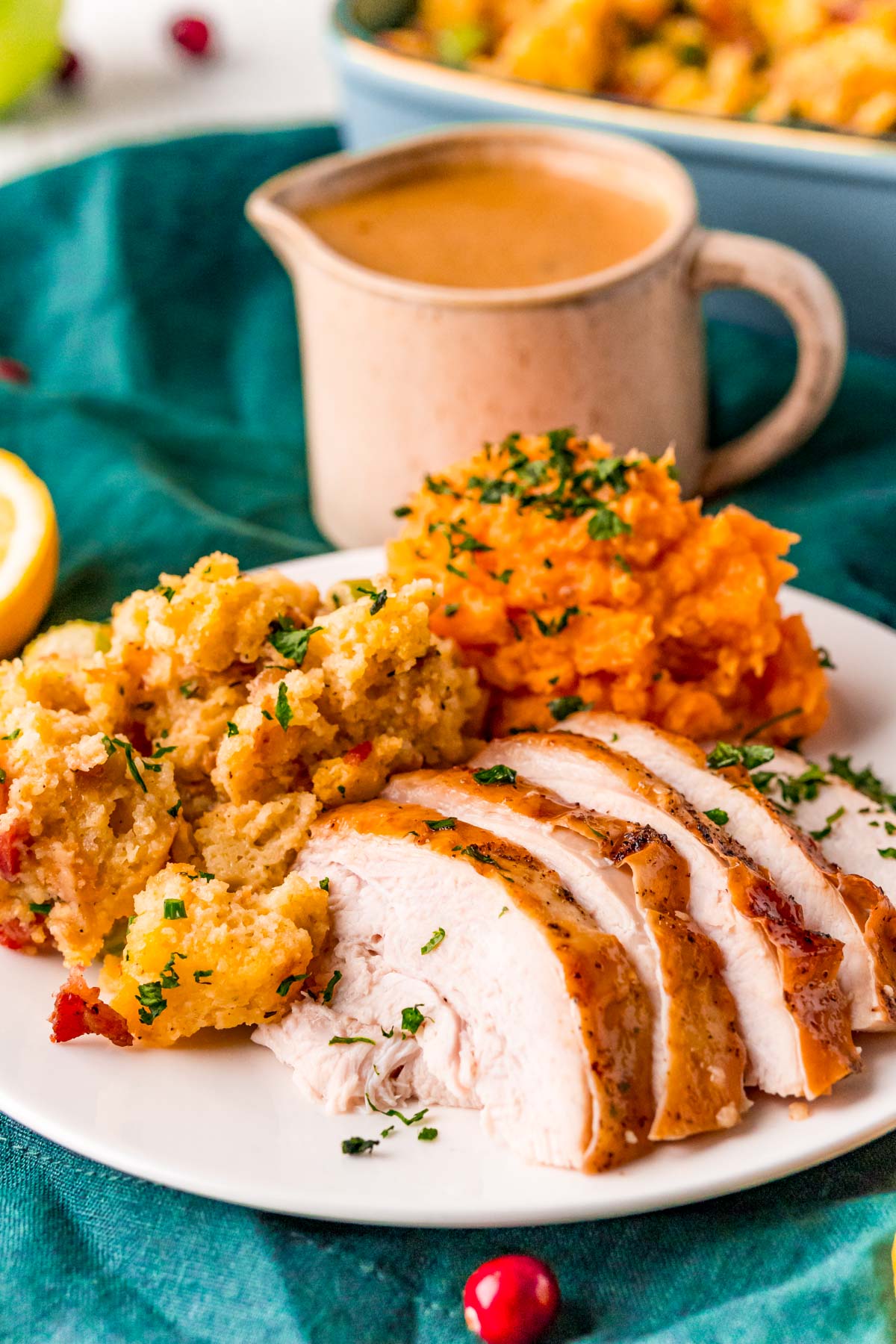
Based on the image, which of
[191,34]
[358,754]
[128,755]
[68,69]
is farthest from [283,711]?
[191,34]

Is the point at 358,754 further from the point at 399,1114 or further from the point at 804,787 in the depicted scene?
the point at 804,787

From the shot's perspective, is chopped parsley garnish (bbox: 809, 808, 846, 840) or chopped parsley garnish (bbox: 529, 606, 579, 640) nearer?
chopped parsley garnish (bbox: 809, 808, 846, 840)

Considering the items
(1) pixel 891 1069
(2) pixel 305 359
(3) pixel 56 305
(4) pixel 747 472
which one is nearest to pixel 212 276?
(3) pixel 56 305

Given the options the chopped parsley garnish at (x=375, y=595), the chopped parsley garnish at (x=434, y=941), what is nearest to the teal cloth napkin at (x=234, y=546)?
the chopped parsley garnish at (x=434, y=941)

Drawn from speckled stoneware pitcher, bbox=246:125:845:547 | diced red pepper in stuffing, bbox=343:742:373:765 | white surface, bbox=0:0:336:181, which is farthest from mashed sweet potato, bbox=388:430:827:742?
white surface, bbox=0:0:336:181

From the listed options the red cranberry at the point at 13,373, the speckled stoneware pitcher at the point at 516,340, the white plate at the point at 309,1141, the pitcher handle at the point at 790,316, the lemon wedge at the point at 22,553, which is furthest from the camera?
the red cranberry at the point at 13,373

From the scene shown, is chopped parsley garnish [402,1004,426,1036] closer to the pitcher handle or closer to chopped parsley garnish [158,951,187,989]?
chopped parsley garnish [158,951,187,989]

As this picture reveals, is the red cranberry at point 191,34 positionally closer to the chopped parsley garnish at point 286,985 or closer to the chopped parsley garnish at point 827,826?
the chopped parsley garnish at point 827,826
